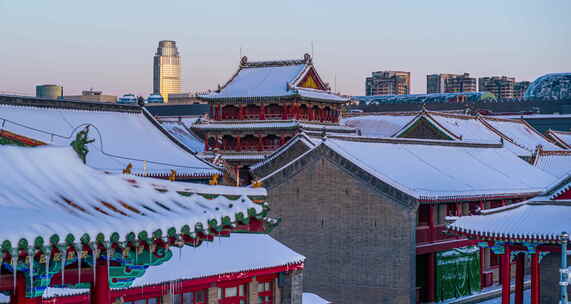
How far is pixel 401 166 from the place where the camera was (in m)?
39.6

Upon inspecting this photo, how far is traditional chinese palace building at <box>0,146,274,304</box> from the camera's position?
9.33 meters

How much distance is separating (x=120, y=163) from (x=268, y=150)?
19.5 m

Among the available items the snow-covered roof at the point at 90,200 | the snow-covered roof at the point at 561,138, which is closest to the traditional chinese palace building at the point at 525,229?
the snow-covered roof at the point at 90,200

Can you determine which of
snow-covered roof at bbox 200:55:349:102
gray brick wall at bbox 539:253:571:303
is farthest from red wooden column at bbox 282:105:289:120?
gray brick wall at bbox 539:253:571:303

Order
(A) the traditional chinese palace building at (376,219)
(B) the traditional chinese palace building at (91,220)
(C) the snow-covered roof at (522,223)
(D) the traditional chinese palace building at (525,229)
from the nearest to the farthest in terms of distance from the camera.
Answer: (B) the traditional chinese palace building at (91,220)
(C) the snow-covered roof at (522,223)
(D) the traditional chinese palace building at (525,229)
(A) the traditional chinese palace building at (376,219)

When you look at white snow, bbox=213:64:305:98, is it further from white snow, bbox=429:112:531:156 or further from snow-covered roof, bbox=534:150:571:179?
snow-covered roof, bbox=534:150:571:179

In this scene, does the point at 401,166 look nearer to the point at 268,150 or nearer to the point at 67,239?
the point at 268,150

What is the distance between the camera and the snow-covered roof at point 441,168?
36906 mm

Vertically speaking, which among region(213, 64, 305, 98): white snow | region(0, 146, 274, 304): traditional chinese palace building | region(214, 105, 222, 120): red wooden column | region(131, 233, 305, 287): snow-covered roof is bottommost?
region(131, 233, 305, 287): snow-covered roof

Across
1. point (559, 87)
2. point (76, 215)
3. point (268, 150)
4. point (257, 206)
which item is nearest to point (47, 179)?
point (76, 215)

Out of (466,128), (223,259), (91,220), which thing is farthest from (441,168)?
(91,220)

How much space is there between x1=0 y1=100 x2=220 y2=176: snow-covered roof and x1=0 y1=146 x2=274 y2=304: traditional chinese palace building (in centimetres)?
2724

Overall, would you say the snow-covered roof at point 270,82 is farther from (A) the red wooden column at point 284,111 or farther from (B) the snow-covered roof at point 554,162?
(B) the snow-covered roof at point 554,162

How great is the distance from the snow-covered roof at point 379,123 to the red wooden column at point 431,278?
40908 mm
